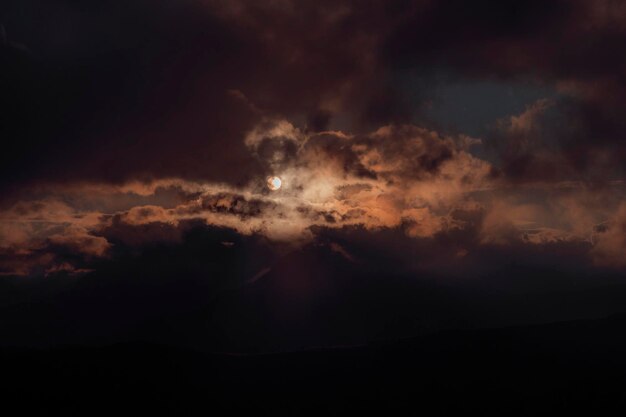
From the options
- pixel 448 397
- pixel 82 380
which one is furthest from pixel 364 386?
pixel 82 380

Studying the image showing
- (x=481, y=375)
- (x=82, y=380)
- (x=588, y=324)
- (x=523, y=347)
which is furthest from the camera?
(x=588, y=324)

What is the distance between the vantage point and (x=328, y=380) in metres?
122

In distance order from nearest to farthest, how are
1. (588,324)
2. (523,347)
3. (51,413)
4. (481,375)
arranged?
(51,413), (481,375), (523,347), (588,324)

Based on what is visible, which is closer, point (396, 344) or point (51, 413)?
point (51, 413)

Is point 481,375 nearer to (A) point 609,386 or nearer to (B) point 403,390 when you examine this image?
(B) point 403,390

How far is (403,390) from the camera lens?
118250mm

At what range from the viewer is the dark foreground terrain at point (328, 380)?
105 metres

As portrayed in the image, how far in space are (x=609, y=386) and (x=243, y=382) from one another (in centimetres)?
7629

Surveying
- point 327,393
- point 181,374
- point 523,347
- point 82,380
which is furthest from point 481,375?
point 82,380

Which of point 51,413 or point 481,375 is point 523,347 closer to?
point 481,375

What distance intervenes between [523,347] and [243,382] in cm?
6978

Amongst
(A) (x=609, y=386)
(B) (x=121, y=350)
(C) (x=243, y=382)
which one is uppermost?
(B) (x=121, y=350)

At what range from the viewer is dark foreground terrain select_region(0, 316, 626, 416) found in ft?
345

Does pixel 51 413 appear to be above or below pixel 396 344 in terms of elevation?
below
